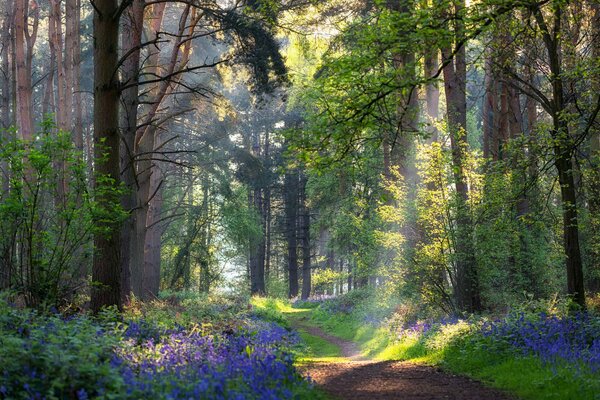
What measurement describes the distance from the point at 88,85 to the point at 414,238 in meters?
27.2

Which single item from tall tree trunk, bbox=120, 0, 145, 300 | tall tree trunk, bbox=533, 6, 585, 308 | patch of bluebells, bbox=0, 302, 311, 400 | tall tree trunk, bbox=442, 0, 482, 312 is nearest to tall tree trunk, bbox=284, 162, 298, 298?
tall tree trunk, bbox=120, 0, 145, 300

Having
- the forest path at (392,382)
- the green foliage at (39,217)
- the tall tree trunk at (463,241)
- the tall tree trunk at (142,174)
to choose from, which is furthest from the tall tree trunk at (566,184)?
the tall tree trunk at (142,174)

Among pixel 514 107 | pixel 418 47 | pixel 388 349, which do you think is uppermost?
pixel 514 107

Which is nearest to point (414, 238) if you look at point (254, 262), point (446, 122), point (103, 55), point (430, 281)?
point (430, 281)

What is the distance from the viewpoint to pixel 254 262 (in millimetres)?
50469

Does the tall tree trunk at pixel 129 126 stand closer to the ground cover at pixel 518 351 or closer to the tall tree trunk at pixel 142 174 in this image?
Answer: the tall tree trunk at pixel 142 174

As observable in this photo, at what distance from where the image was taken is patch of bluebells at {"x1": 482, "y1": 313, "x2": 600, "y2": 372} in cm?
797

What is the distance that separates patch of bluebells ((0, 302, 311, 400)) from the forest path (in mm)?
957

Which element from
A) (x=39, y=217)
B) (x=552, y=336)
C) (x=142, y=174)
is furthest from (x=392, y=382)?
(x=142, y=174)

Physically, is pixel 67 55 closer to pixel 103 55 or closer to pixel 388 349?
→ pixel 103 55

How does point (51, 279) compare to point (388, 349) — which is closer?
point (51, 279)

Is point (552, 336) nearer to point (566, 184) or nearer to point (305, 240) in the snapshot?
point (566, 184)

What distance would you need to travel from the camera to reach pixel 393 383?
8.41 m

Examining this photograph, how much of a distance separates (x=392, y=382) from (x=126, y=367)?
419 centimetres
